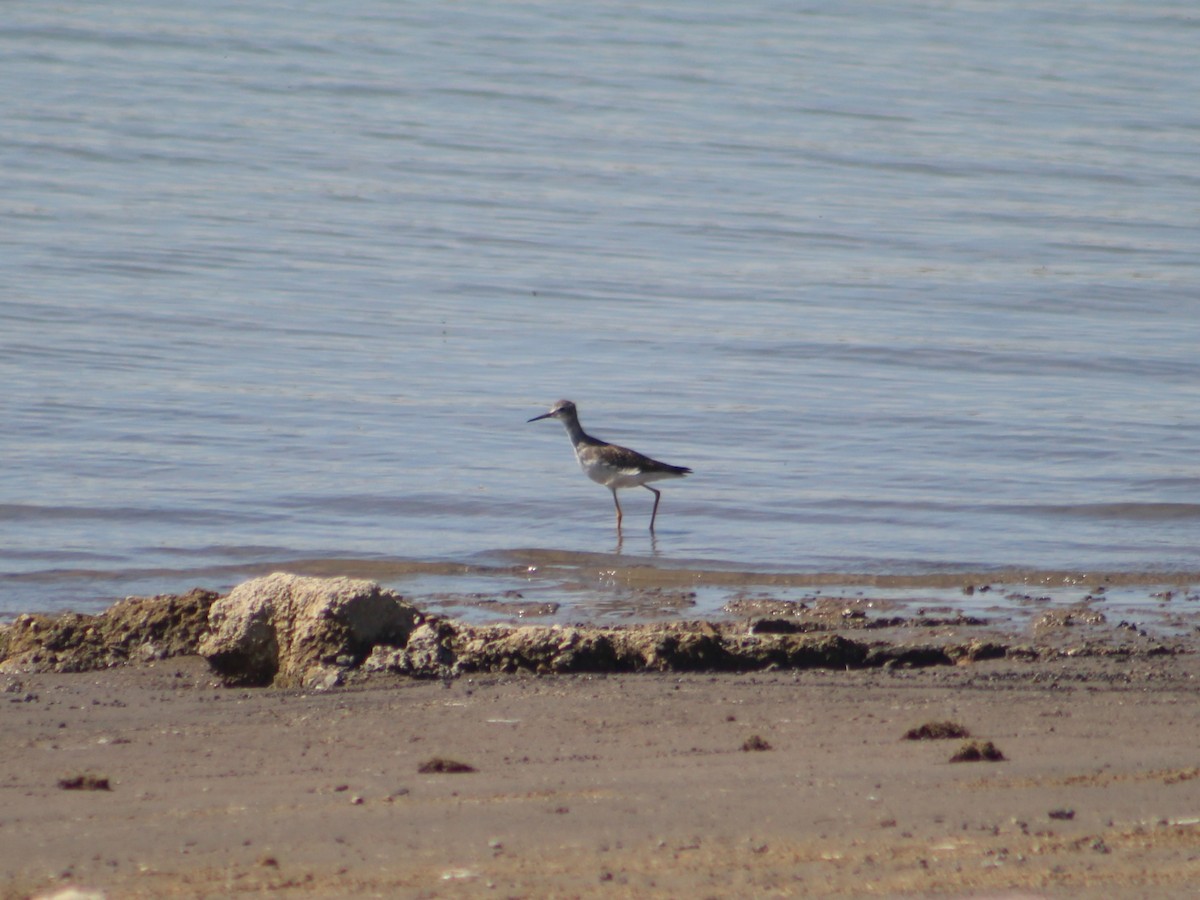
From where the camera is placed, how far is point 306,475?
32.9 feet

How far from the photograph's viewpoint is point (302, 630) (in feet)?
18.6

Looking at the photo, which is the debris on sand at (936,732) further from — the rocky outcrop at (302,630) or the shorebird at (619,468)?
the shorebird at (619,468)

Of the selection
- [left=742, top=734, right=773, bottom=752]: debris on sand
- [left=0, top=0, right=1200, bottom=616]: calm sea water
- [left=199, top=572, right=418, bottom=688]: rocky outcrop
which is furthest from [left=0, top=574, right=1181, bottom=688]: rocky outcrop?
[left=0, top=0, right=1200, bottom=616]: calm sea water

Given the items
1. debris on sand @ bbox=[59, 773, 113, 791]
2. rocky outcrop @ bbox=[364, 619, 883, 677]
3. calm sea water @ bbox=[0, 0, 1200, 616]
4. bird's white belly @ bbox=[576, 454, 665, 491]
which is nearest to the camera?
debris on sand @ bbox=[59, 773, 113, 791]

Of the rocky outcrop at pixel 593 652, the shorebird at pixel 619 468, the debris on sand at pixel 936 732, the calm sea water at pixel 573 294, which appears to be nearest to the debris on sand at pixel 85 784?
the rocky outcrop at pixel 593 652

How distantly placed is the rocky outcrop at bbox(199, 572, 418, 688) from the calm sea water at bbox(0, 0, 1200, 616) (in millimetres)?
2236

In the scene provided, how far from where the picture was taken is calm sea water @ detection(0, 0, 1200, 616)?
30.3ft

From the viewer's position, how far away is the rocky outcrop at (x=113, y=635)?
233 inches

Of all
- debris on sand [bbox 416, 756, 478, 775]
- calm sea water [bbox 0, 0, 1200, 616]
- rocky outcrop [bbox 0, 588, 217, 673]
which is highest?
calm sea water [bbox 0, 0, 1200, 616]

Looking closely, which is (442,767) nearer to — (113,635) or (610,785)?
(610,785)

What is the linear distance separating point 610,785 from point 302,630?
1.79 meters

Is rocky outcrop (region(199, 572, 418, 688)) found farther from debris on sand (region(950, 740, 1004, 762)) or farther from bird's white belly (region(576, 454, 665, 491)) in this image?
bird's white belly (region(576, 454, 665, 491))

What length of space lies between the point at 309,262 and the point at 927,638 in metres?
10.9

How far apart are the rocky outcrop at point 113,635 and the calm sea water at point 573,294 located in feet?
5.99
